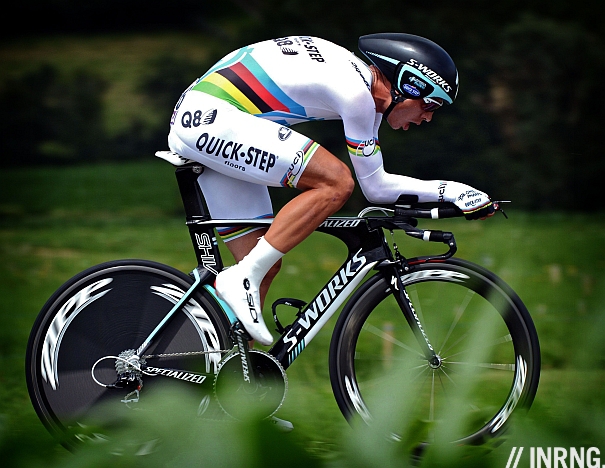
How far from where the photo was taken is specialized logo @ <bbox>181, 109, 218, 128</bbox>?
284 cm

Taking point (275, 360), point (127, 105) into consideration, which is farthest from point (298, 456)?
point (127, 105)

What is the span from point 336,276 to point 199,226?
0.52 meters

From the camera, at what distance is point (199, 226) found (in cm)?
297

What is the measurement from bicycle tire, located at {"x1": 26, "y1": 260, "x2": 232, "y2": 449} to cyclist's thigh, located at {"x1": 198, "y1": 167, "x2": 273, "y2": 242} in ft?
0.86

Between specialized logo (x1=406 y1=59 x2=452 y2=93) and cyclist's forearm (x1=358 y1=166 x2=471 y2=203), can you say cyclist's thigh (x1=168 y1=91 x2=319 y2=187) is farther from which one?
specialized logo (x1=406 y1=59 x2=452 y2=93)

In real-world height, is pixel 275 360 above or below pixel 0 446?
above

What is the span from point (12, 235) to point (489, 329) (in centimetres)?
898

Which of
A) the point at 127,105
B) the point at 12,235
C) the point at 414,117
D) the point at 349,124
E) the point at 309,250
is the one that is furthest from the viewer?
the point at 127,105

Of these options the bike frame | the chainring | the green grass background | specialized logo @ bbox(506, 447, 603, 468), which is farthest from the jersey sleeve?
specialized logo @ bbox(506, 447, 603, 468)

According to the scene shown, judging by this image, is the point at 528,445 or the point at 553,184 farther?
the point at 553,184

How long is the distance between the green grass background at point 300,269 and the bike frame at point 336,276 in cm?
32

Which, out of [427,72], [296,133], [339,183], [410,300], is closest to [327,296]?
[410,300]

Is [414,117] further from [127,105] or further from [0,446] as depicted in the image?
[127,105]

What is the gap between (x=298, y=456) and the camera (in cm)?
98
